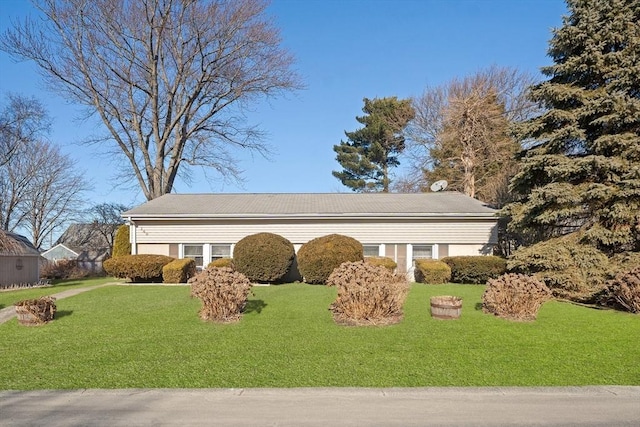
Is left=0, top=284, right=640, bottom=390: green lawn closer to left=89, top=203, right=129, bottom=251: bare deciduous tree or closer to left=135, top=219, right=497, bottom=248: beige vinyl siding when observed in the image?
left=135, top=219, right=497, bottom=248: beige vinyl siding

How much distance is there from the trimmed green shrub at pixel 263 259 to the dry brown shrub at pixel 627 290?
1004cm

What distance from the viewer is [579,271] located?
1191 centimetres

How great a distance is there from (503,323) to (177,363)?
19.3 ft

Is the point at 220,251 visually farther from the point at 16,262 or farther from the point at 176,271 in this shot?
the point at 16,262

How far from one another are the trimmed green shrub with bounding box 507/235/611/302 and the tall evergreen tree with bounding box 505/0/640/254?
1.76ft

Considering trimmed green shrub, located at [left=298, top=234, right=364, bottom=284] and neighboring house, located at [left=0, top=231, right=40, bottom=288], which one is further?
neighboring house, located at [left=0, top=231, right=40, bottom=288]

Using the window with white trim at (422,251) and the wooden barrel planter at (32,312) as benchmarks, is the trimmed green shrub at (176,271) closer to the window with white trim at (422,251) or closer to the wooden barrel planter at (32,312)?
the wooden barrel planter at (32,312)

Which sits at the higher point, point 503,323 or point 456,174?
point 456,174

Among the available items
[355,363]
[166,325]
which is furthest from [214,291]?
[355,363]

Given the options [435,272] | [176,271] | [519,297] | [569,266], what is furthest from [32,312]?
[569,266]

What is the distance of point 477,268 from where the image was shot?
1588cm

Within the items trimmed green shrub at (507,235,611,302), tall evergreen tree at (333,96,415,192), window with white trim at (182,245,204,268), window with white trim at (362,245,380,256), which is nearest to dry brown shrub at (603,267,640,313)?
trimmed green shrub at (507,235,611,302)

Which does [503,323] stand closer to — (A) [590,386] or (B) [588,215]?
(A) [590,386]

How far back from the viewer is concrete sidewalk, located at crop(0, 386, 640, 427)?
3.78 m
